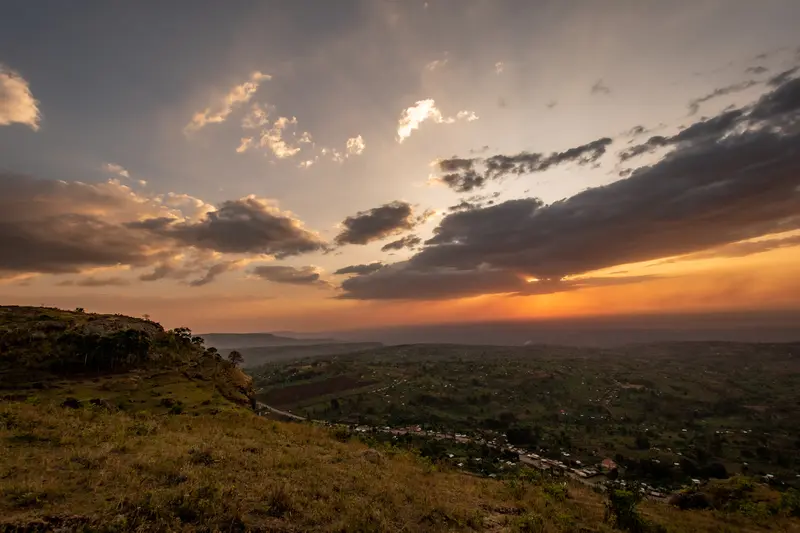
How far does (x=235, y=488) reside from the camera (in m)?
16.4

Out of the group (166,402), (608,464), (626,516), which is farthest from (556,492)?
(608,464)

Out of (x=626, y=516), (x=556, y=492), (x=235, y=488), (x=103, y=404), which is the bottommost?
(x=556, y=492)

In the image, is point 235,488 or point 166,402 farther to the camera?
point 166,402

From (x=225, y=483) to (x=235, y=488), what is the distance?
1027mm

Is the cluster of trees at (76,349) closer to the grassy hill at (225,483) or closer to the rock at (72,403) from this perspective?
the grassy hill at (225,483)

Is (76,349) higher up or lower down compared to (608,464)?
higher up

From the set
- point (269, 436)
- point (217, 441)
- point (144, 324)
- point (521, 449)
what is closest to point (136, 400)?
point (269, 436)

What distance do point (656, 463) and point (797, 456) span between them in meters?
72.1

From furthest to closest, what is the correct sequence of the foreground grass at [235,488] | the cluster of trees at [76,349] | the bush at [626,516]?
the cluster of trees at [76,349], the bush at [626,516], the foreground grass at [235,488]

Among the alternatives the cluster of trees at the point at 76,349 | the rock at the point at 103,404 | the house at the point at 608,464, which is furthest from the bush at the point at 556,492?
the house at the point at 608,464

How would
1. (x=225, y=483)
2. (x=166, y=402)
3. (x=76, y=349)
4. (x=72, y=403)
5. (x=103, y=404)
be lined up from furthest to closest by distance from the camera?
(x=76, y=349), (x=166, y=402), (x=103, y=404), (x=72, y=403), (x=225, y=483)

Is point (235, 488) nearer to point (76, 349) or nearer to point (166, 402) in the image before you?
point (166, 402)

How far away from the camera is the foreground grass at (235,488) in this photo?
13.7 m

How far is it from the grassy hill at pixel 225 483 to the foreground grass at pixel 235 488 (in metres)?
0.07
